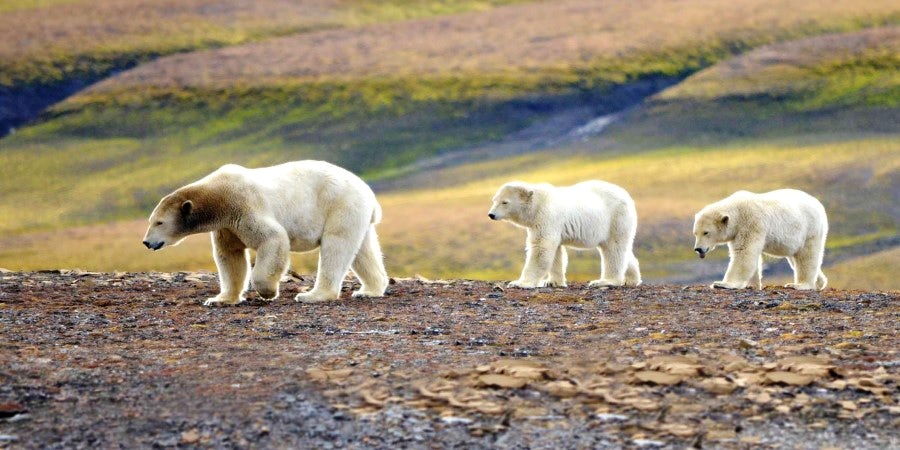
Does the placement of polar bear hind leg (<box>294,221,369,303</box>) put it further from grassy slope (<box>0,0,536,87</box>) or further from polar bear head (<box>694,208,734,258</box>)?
grassy slope (<box>0,0,536,87</box>)

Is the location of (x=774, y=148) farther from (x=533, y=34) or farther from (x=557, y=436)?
(x=557, y=436)

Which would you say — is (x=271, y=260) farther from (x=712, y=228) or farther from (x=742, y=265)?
(x=742, y=265)

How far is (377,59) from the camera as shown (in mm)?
85125

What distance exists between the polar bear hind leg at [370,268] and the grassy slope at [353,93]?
157 ft

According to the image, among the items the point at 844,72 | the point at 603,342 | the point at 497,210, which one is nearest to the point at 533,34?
the point at 844,72

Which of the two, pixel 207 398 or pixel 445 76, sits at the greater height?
pixel 445 76

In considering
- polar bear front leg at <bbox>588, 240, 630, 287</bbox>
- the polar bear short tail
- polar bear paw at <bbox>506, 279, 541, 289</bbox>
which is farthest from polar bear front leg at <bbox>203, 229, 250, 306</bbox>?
the polar bear short tail

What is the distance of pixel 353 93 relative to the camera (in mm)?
79750

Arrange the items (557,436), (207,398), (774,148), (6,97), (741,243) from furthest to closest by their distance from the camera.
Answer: (6,97) → (774,148) → (741,243) → (207,398) → (557,436)

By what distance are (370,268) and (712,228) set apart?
16.7 feet

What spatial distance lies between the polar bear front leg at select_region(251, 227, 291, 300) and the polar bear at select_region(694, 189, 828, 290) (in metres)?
6.23

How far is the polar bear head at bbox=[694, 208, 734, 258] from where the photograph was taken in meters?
19.4

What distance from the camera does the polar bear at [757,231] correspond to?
1919 centimetres

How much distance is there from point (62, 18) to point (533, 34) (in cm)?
3362
